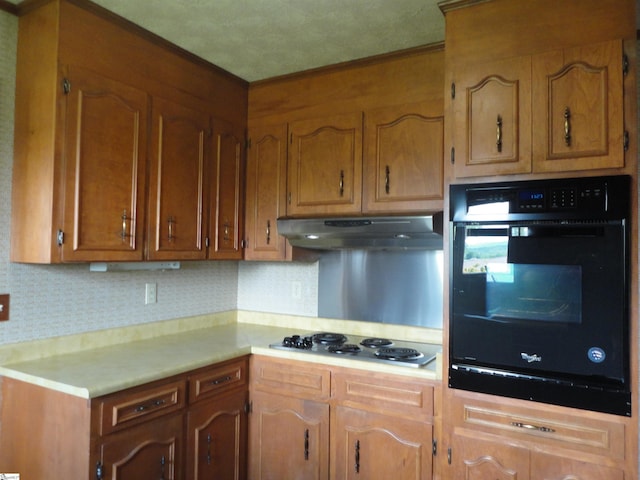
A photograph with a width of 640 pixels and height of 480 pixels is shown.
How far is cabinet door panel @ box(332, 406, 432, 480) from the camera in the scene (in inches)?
81.4

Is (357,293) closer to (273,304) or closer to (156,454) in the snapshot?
(273,304)

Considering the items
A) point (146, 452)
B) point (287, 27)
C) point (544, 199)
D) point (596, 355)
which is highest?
point (287, 27)

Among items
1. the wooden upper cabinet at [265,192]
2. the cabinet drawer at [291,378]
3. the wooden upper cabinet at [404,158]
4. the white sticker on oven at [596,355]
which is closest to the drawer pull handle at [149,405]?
the cabinet drawer at [291,378]

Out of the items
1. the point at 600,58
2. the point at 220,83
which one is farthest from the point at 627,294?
Answer: the point at 220,83

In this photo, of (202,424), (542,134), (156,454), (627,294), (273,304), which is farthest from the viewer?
(273,304)

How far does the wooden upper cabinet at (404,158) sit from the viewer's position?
2355 mm

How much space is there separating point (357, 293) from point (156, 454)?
56.3 inches

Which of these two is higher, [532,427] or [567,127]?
[567,127]

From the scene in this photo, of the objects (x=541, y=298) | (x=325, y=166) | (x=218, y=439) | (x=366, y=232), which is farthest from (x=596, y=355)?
(x=218, y=439)

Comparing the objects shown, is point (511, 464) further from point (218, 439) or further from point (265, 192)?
point (265, 192)

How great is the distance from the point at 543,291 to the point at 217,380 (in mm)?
1549

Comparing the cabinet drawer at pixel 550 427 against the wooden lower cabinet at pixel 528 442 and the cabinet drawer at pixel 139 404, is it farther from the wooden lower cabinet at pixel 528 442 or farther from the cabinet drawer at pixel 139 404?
the cabinet drawer at pixel 139 404

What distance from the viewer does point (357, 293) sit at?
2881 mm

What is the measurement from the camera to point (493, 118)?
188 centimetres
